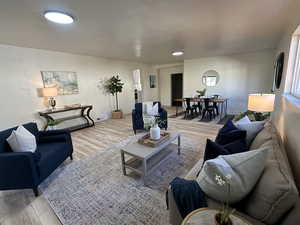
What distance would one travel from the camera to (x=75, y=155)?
292 cm

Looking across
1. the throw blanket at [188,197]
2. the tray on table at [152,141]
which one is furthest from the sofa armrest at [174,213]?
the tray on table at [152,141]

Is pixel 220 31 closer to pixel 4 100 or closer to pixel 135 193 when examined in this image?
pixel 135 193

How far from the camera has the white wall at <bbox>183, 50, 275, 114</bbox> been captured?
17.1 ft

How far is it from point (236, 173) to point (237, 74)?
5.87 metres

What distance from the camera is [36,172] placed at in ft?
5.98

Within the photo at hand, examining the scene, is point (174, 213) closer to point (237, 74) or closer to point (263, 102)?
point (263, 102)

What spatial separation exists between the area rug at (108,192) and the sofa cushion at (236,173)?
0.85 metres

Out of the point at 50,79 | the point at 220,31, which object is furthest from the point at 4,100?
the point at 220,31

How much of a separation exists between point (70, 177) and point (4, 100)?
2884 mm

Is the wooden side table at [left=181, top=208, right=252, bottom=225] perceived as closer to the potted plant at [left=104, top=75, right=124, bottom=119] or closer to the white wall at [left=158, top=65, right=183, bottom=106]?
the potted plant at [left=104, top=75, right=124, bottom=119]

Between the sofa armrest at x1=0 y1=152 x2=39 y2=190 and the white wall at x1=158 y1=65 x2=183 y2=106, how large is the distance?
7.40 meters

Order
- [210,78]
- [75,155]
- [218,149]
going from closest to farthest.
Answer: [218,149]
[75,155]
[210,78]

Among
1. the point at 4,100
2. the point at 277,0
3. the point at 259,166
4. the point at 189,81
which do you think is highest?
the point at 277,0

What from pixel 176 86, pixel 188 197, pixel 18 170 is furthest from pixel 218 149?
pixel 176 86
